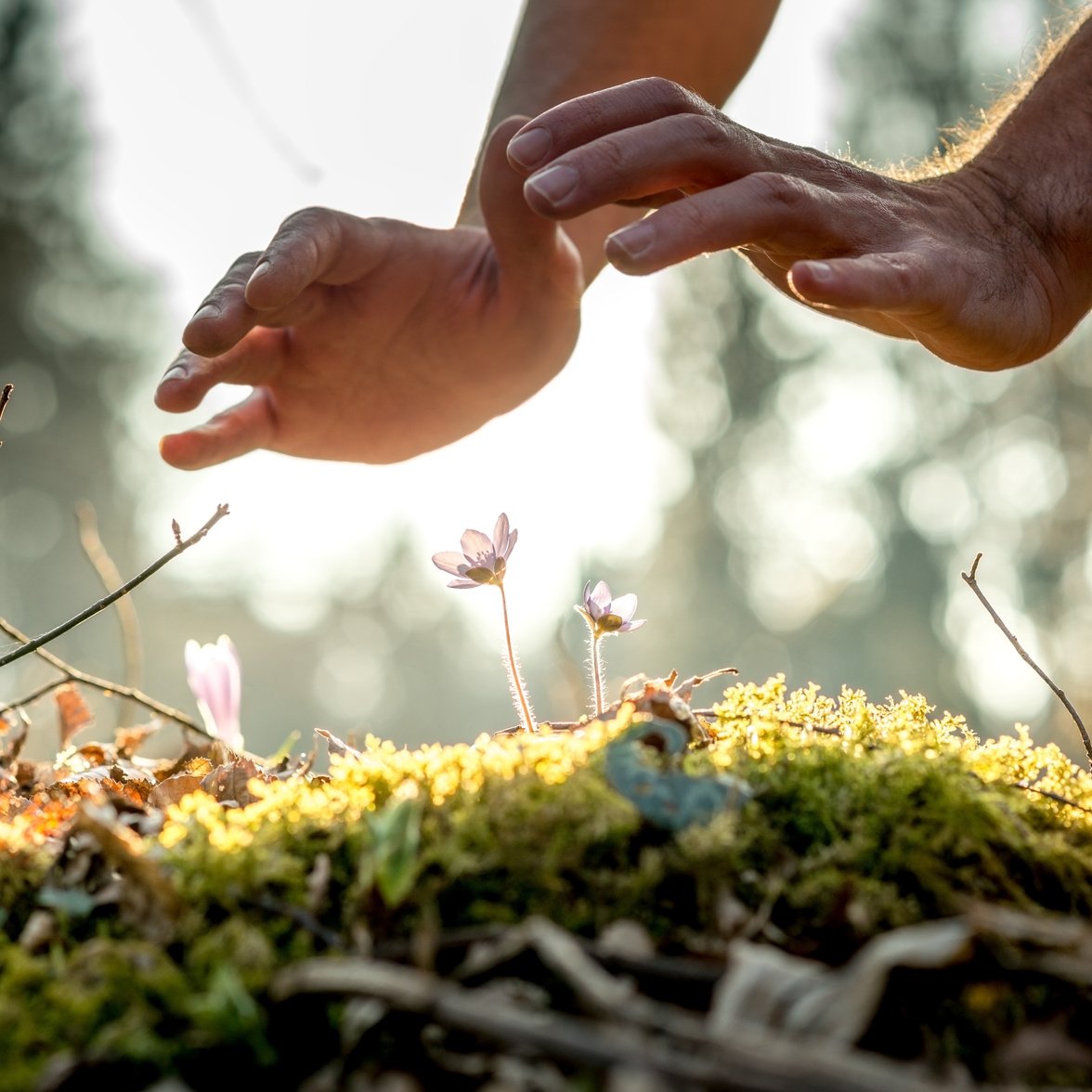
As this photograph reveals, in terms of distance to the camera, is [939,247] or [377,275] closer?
[939,247]

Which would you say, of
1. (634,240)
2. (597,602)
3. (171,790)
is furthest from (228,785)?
(634,240)

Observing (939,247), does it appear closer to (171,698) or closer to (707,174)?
(707,174)

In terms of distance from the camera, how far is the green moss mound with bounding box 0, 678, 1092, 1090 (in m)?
0.87

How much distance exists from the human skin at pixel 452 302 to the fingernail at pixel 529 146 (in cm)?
78

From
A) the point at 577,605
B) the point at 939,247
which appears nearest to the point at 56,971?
the point at 577,605

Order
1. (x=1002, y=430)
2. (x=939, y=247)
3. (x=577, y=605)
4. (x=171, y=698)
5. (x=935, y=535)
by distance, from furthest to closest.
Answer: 1. (x=171, y=698)
2. (x=935, y=535)
3. (x=1002, y=430)
4. (x=939, y=247)
5. (x=577, y=605)

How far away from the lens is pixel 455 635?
6488 cm

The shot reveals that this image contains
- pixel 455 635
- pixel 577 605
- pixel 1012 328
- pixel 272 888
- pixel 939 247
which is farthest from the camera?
pixel 455 635

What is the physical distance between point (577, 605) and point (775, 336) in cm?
3817

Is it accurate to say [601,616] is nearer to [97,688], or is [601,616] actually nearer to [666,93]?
[97,688]

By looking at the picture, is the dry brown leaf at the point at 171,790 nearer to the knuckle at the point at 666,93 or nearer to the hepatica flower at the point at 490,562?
the hepatica flower at the point at 490,562

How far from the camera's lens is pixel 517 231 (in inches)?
131

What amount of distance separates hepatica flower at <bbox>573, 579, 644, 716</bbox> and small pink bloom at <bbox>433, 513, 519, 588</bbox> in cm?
Answer: 21

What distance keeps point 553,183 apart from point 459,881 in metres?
1.57
